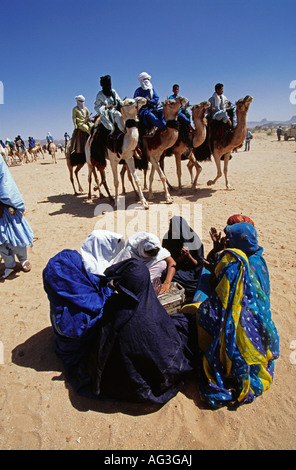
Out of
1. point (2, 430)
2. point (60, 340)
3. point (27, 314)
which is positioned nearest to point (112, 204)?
point (27, 314)

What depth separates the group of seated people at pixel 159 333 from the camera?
84.5 inches

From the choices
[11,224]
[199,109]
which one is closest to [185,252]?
[11,224]

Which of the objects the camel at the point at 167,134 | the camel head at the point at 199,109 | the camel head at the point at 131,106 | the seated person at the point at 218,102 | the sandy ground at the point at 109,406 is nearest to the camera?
the sandy ground at the point at 109,406

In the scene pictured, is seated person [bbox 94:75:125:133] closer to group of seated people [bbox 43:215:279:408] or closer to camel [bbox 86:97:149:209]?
camel [bbox 86:97:149:209]

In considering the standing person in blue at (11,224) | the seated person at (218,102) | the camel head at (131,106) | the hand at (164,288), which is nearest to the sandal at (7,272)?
the standing person in blue at (11,224)

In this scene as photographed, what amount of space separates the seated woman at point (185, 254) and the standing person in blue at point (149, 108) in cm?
427

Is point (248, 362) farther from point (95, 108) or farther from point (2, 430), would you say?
point (95, 108)

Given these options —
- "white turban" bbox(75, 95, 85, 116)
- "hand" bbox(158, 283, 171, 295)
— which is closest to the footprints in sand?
"hand" bbox(158, 283, 171, 295)

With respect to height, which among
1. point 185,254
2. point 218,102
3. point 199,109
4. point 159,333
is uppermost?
point 218,102

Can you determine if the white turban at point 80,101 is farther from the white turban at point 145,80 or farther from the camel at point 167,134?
the camel at point 167,134

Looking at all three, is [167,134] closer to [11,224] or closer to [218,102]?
[218,102]

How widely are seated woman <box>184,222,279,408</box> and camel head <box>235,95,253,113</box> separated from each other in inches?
237

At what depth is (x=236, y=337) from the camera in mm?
2178

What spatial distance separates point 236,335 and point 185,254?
4.18 feet
